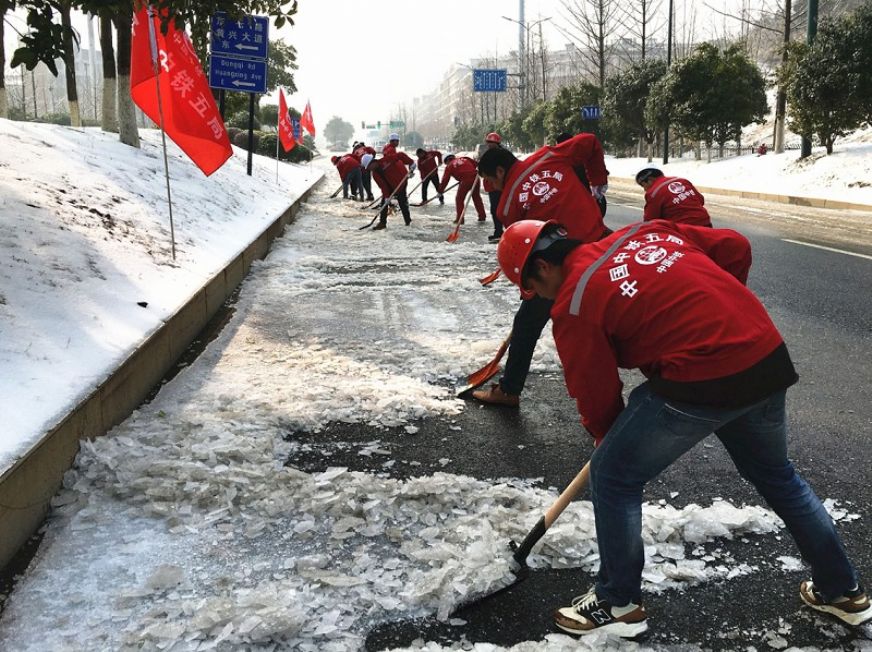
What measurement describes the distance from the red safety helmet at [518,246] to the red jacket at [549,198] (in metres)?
2.06

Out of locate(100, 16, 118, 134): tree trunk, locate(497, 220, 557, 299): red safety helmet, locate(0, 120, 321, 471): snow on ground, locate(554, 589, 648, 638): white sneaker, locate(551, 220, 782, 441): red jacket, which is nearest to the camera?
locate(551, 220, 782, 441): red jacket

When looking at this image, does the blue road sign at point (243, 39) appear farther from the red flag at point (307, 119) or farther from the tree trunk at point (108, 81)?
the red flag at point (307, 119)

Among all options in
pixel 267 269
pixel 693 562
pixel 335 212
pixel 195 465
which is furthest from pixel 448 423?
pixel 335 212

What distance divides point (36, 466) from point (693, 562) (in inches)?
102

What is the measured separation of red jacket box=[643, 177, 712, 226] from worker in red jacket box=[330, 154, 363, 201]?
562 inches

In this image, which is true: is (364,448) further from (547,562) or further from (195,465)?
(547,562)

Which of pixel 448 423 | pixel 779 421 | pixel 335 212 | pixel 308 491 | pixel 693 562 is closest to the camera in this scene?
pixel 779 421

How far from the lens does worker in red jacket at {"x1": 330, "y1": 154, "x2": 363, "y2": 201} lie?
63.5ft

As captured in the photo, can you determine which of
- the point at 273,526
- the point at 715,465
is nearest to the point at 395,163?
the point at 715,465

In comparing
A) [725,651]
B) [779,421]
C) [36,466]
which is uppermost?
[779,421]

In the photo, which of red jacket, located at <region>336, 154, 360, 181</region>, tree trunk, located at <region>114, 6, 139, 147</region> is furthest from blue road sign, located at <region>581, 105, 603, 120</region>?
tree trunk, located at <region>114, 6, 139, 147</region>

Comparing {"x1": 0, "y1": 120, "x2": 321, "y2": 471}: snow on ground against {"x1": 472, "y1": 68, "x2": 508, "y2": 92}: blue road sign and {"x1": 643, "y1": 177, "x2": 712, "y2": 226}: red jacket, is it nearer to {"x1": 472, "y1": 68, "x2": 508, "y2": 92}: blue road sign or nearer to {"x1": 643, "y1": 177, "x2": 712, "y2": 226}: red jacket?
{"x1": 643, "y1": 177, "x2": 712, "y2": 226}: red jacket

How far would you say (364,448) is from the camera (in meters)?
3.76

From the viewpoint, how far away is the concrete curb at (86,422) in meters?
2.72
